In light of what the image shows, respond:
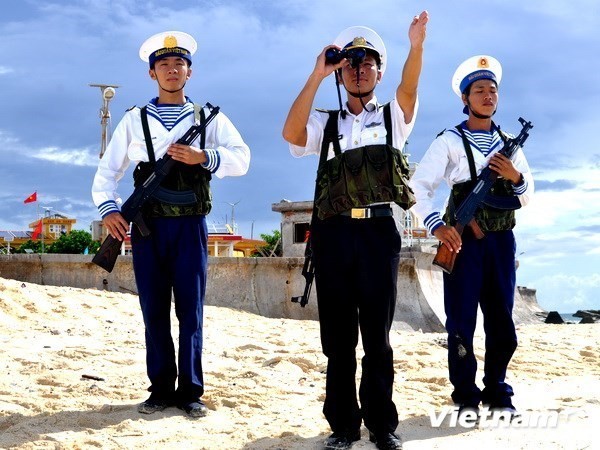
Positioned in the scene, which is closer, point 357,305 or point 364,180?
point 364,180

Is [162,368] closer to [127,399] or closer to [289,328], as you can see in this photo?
[127,399]

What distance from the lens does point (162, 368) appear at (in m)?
4.64

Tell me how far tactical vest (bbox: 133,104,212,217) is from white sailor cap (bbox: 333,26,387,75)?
3.57 ft

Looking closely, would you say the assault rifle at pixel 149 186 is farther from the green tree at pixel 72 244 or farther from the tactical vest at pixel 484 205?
the green tree at pixel 72 244

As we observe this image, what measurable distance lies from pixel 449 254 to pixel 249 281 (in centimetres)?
795

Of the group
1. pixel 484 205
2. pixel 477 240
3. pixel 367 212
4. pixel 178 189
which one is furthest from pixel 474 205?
pixel 178 189

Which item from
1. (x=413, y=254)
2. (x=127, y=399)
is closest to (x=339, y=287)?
(x=127, y=399)

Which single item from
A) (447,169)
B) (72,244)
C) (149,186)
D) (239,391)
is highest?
(72,244)

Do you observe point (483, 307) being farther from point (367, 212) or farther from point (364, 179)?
point (364, 179)

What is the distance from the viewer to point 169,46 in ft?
15.4

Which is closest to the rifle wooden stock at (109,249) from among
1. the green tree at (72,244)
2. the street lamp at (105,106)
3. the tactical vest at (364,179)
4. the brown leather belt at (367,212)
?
the tactical vest at (364,179)

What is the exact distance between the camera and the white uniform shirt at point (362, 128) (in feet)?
12.6

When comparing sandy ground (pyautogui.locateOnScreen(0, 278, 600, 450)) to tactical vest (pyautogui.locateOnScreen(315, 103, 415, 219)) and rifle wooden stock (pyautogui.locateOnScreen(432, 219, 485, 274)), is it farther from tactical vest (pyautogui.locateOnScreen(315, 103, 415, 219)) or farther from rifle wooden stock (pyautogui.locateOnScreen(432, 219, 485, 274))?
tactical vest (pyautogui.locateOnScreen(315, 103, 415, 219))

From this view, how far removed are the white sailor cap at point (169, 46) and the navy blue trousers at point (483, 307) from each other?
2.07 meters
